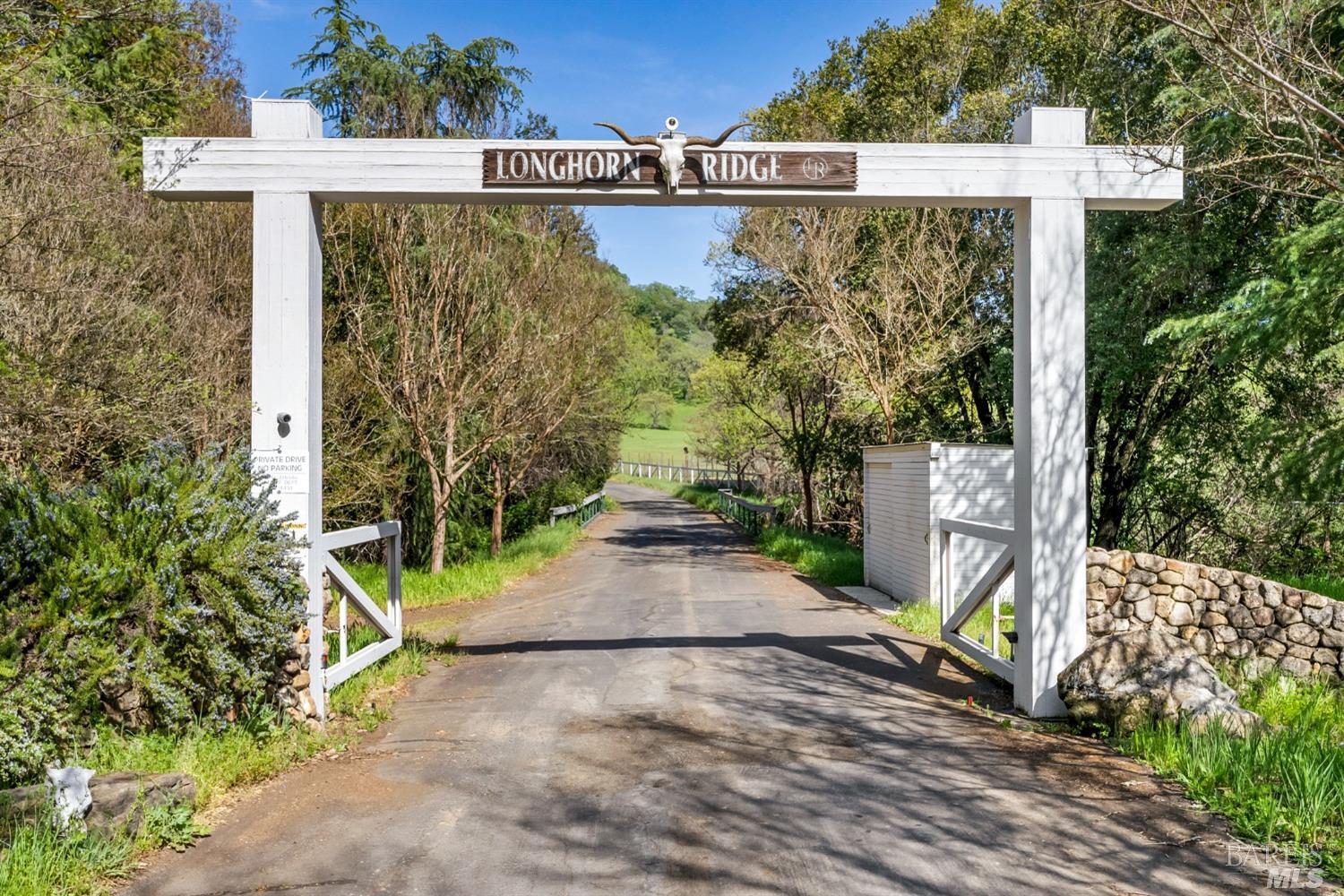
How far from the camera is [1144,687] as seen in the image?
6.21 metres

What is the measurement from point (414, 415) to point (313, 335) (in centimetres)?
783

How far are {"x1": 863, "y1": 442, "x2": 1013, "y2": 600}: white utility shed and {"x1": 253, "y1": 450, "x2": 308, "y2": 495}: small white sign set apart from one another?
25.9 ft

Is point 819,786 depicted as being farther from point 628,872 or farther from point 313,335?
point 313,335

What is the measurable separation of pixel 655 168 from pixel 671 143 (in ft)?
0.72

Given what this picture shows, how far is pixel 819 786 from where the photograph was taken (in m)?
5.23

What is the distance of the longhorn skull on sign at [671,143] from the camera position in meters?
6.76

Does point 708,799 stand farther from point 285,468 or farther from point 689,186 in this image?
point 689,186

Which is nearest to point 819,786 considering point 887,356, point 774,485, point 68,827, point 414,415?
point 68,827

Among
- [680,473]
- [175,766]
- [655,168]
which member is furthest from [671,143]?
[680,473]

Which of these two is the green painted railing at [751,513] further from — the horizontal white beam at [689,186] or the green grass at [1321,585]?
the horizontal white beam at [689,186]

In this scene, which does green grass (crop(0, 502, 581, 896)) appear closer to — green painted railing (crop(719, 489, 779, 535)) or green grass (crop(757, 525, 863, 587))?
green grass (crop(757, 525, 863, 587))

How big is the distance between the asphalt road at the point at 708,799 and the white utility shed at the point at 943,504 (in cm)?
357

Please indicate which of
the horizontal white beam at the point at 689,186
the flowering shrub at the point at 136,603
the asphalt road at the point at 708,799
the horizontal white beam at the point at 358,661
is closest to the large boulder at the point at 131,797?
the asphalt road at the point at 708,799

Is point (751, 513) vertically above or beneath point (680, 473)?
above
